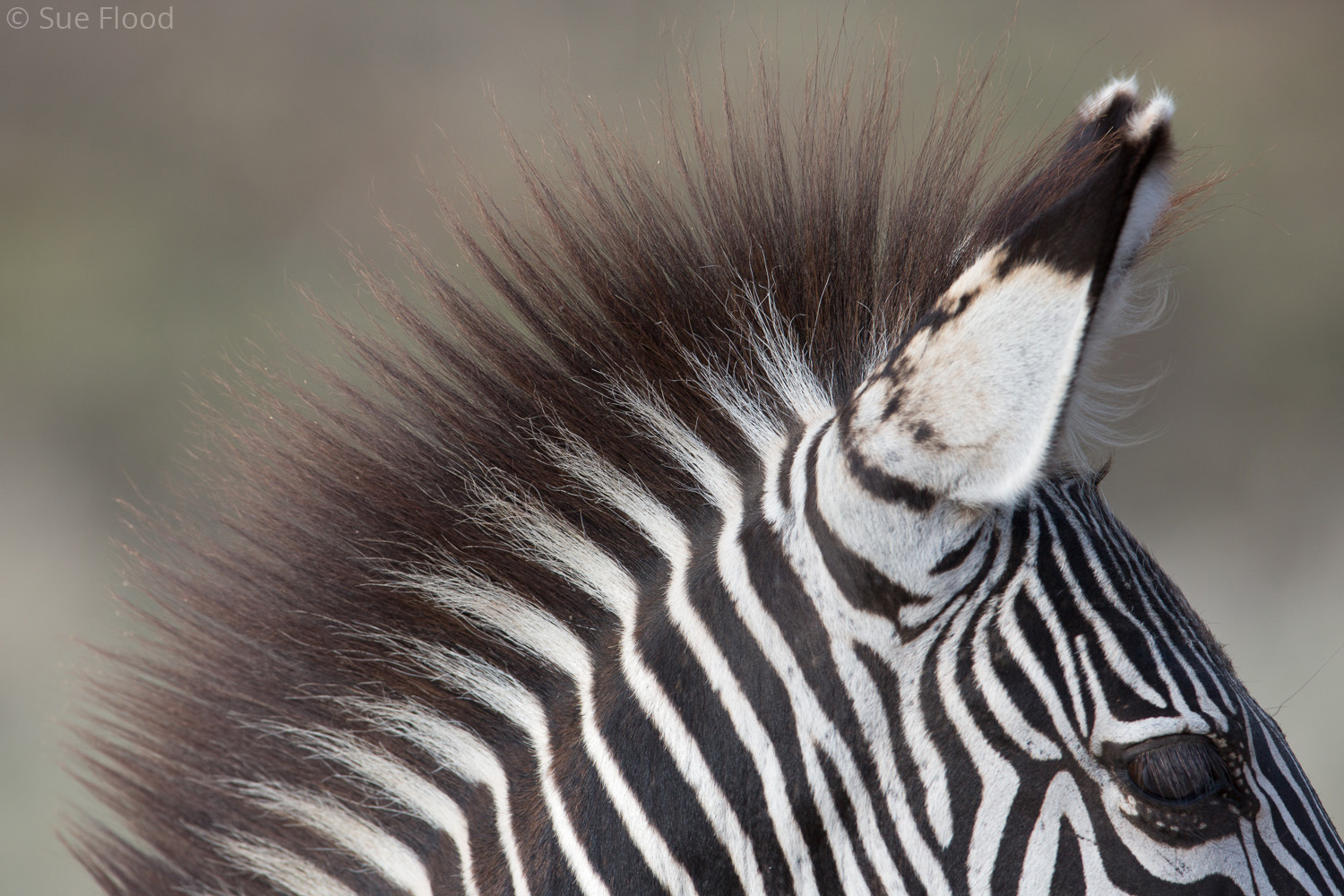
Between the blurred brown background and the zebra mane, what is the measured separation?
603cm

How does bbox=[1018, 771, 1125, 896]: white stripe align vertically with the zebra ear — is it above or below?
below

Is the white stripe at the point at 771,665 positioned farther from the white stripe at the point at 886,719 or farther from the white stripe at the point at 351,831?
the white stripe at the point at 351,831

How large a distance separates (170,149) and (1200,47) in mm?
9949

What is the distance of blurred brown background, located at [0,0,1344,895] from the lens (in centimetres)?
780

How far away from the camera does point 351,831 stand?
5.20 feet

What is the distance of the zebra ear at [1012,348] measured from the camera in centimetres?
106

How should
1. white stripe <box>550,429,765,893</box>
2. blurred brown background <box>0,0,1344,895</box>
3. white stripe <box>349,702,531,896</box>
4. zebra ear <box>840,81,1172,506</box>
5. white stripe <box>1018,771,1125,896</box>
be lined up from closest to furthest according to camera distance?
zebra ear <box>840,81,1172,506</box>
white stripe <box>1018,771,1125,896</box>
white stripe <box>550,429,765,893</box>
white stripe <box>349,702,531,896</box>
blurred brown background <box>0,0,1344,895</box>

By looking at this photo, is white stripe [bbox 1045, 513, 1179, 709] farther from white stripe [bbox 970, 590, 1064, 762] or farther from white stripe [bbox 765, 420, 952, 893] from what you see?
white stripe [bbox 765, 420, 952, 893]

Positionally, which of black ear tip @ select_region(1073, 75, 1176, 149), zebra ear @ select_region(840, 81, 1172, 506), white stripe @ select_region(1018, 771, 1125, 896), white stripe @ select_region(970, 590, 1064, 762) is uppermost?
black ear tip @ select_region(1073, 75, 1176, 149)

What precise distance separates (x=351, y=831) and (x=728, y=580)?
0.80m

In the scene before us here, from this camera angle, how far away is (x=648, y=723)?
134 cm

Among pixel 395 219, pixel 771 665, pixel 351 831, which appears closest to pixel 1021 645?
pixel 771 665

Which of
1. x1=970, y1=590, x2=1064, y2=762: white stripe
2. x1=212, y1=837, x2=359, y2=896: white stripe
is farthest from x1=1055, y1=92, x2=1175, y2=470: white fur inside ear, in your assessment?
x1=212, y1=837, x2=359, y2=896: white stripe

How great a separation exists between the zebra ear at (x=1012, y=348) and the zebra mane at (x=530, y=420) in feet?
0.89
